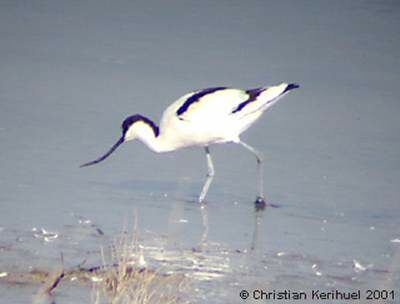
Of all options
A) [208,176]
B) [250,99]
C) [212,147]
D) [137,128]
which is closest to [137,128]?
[137,128]

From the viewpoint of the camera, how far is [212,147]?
1127 cm

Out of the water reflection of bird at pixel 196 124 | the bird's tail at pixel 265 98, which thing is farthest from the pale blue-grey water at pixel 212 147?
the bird's tail at pixel 265 98

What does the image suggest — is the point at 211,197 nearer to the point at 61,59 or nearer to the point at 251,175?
the point at 251,175

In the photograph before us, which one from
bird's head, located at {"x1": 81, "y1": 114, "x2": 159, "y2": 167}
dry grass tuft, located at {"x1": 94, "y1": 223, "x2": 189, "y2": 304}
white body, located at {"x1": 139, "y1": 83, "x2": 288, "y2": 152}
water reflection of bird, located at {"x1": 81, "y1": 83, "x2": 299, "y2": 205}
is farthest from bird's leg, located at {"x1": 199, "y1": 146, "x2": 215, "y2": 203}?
dry grass tuft, located at {"x1": 94, "y1": 223, "x2": 189, "y2": 304}

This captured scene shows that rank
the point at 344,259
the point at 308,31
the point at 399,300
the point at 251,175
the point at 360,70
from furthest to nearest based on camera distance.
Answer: the point at 308,31, the point at 360,70, the point at 251,175, the point at 344,259, the point at 399,300

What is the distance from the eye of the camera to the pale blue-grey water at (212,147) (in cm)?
786

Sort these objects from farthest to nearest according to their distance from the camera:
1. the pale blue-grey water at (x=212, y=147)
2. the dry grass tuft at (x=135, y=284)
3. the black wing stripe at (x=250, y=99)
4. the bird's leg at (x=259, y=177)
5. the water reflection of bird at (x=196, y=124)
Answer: the black wing stripe at (x=250, y=99), the water reflection of bird at (x=196, y=124), the bird's leg at (x=259, y=177), the pale blue-grey water at (x=212, y=147), the dry grass tuft at (x=135, y=284)

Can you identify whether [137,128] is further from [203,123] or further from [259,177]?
[259,177]

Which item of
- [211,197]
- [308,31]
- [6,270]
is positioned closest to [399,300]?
[6,270]

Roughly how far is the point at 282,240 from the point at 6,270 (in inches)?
76.1

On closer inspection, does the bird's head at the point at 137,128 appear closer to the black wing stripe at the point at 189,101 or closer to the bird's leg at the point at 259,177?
the black wing stripe at the point at 189,101

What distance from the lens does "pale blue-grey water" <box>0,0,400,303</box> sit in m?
7.86

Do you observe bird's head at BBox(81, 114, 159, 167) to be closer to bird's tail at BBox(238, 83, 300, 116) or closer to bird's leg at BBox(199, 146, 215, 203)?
bird's leg at BBox(199, 146, 215, 203)

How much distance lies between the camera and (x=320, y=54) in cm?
1464
